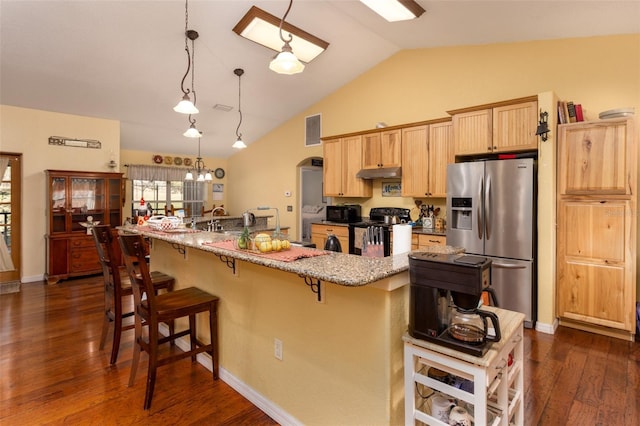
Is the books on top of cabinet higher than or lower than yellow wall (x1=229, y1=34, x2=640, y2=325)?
lower

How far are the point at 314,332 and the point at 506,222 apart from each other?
256 cm

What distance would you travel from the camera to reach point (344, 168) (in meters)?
5.33

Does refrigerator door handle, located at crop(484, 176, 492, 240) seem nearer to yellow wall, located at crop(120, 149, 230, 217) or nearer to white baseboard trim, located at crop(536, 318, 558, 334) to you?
white baseboard trim, located at crop(536, 318, 558, 334)

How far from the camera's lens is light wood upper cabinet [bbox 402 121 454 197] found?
4.17 m

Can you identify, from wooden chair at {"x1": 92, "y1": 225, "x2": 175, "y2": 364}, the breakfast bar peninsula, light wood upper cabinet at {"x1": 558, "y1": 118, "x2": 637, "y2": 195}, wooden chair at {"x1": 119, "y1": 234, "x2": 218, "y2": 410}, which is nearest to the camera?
the breakfast bar peninsula

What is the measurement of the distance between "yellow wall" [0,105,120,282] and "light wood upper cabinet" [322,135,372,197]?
159 inches

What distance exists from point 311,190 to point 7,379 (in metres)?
5.09

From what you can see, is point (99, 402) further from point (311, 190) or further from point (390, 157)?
point (311, 190)

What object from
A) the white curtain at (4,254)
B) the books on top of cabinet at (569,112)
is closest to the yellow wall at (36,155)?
the white curtain at (4,254)

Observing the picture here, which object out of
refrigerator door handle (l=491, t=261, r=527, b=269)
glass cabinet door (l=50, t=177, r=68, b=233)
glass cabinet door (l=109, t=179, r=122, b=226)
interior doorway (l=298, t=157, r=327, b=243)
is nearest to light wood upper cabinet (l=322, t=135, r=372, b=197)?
interior doorway (l=298, t=157, r=327, b=243)

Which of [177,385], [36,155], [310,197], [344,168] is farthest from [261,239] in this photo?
[36,155]

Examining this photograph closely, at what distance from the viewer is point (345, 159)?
17.5ft

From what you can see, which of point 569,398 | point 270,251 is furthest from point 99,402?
point 569,398

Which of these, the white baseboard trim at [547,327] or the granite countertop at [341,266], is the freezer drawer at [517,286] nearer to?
the white baseboard trim at [547,327]
